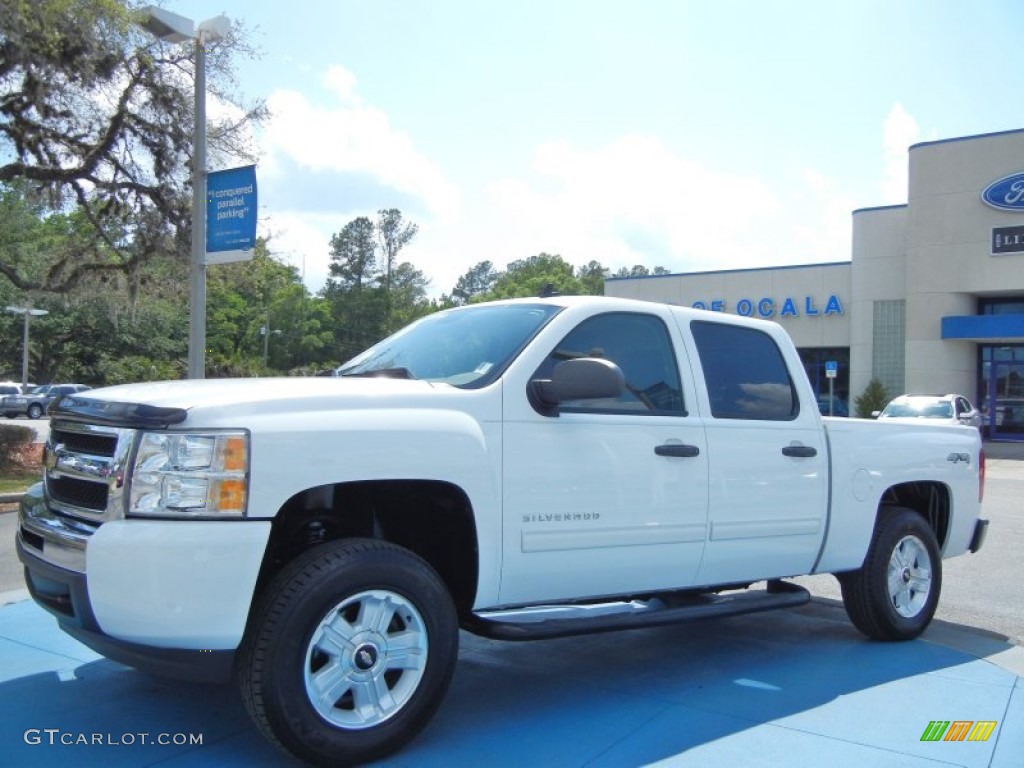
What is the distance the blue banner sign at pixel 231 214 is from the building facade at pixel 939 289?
995 inches

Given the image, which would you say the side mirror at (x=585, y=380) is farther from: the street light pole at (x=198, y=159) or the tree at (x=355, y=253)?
the tree at (x=355, y=253)

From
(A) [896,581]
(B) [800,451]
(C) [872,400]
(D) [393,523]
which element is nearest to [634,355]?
(B) [800,451]

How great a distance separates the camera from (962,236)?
30891 mm

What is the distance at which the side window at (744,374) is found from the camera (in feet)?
16.6

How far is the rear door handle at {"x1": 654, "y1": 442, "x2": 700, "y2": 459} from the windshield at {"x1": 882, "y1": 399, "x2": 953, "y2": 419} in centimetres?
2050

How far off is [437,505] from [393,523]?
0.88 feet

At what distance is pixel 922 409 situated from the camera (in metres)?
23.6

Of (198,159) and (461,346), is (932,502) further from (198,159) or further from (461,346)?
(198,159)

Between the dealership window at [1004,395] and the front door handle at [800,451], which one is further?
the dealership window at [1004,395]

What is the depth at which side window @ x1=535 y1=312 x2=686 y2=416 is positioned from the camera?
4.53 m

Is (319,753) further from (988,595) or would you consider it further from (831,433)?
(988,595)

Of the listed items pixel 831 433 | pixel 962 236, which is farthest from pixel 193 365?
pixel 962 236

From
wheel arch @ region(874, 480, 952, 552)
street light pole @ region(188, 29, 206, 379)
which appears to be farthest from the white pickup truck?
street light pole @ region(188, 29, 206, 379)

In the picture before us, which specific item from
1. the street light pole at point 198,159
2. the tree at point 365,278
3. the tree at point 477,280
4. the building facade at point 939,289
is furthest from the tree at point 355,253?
the street light pole at point 198,159
